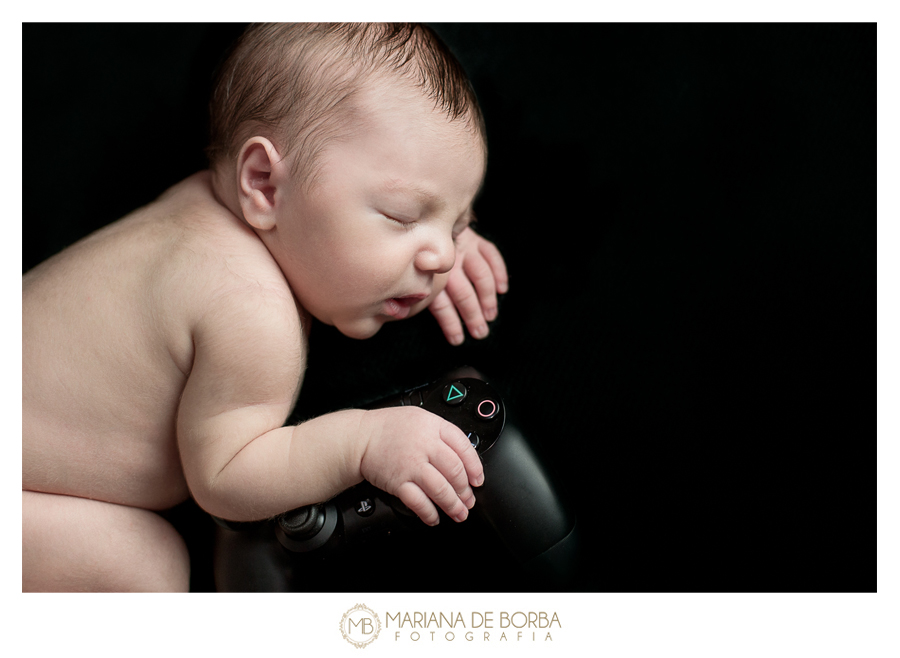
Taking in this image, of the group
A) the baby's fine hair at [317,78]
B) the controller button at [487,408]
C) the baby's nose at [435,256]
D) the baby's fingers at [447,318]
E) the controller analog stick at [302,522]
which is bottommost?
the controller analog stick at [302,522]

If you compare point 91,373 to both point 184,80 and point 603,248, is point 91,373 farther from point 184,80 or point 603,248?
point 603,248

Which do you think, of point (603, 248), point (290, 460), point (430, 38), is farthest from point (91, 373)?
point (603, 248)

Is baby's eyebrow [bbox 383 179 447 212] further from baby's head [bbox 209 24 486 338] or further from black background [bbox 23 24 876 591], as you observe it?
black background [bbox 23 24 876 591]

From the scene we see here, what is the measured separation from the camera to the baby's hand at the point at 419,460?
61cm

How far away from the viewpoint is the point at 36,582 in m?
0.68

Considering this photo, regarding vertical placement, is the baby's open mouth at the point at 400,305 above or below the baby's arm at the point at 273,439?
above

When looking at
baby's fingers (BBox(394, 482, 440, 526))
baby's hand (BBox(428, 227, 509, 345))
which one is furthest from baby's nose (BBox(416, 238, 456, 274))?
baby's fingers (BBox(394, 482, 440, 526))

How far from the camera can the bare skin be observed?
60 cm

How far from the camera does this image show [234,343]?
0.60m

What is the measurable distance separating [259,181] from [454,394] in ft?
1.03

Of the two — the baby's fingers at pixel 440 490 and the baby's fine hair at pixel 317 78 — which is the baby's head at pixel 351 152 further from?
the baby's fingers at pixel 440 490
